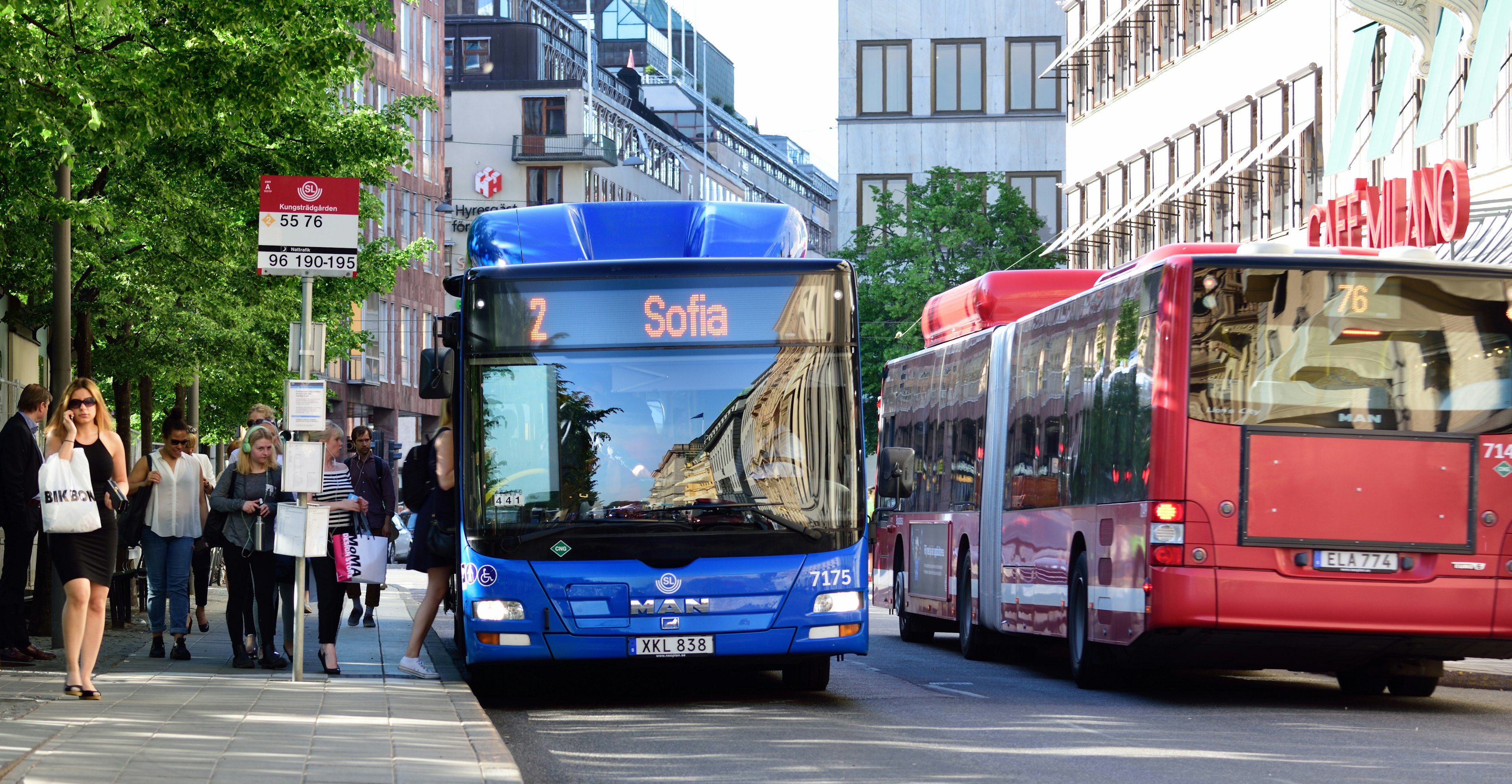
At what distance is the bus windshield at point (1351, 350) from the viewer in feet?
44.4

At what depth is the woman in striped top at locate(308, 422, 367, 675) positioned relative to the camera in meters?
15.5

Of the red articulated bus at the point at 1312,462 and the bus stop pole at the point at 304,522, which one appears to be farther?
the bus stop pole at the point at 304,522

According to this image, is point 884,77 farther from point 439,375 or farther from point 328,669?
point 439,375

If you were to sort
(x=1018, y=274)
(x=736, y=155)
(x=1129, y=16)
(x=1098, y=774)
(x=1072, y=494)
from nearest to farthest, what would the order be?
(x=1098, y=774) < (x=1072, y=494) < (x=1018, y=274) < (x=1129, y=16) < (x=736, y=155)

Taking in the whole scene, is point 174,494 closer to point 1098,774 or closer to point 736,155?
point 1098,774

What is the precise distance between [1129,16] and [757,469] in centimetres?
4106

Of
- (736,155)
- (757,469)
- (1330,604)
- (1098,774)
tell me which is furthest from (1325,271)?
(736,155)

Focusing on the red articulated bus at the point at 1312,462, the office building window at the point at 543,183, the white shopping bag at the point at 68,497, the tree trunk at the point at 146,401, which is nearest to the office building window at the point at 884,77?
the office building window at the point at 543,183

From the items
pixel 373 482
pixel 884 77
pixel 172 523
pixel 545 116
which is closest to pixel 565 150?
pixel 545 116

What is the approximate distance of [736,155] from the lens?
428ft

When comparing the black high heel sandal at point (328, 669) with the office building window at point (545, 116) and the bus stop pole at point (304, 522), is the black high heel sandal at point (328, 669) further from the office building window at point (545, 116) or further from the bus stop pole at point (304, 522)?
the office building window at point (545, 116)

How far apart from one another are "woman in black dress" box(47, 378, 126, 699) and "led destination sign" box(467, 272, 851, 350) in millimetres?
2295

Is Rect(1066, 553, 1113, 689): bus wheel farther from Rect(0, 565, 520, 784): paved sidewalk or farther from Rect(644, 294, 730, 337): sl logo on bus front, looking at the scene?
Rect(0, 565, 520, 784): paved sidewalk

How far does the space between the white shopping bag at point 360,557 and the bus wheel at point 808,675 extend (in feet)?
12.0
